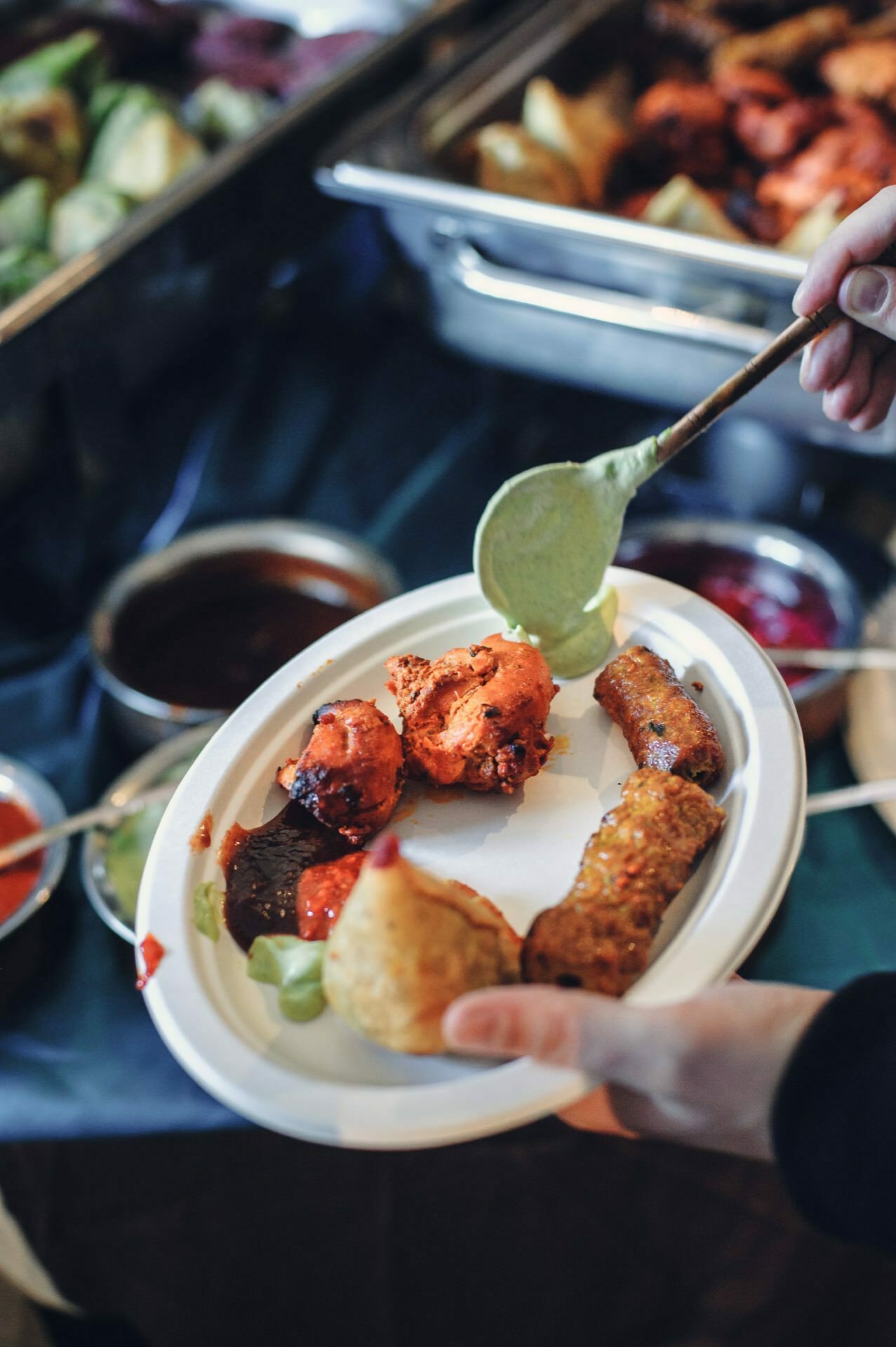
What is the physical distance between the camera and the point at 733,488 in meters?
2.05

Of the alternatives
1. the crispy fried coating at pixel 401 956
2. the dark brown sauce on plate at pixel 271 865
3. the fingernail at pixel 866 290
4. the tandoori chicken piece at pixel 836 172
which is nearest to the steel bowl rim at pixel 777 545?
the tandoori chicken piece at pixel 836 172

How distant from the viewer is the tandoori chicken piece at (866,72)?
2029 mm

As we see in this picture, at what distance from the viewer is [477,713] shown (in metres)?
0.96

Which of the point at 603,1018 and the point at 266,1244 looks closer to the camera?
the point at 603,1018

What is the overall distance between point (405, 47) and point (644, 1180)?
2.16 m

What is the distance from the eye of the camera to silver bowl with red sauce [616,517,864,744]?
5.41 feet

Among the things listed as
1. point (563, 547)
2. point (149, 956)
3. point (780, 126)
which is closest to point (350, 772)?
point (149, 956)

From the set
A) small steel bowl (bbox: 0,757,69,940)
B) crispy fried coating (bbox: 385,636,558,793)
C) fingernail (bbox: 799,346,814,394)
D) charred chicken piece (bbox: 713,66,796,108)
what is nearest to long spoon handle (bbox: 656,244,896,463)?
fingernail (bbox: 799,346,814,394)

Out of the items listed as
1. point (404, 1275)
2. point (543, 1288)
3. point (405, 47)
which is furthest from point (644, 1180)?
point (405, 47)

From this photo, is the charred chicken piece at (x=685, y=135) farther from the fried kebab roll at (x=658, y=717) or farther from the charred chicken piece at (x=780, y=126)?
the fried kebab roll at (x=658, y=717)

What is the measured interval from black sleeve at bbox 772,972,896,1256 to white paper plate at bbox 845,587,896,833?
61 centimetres

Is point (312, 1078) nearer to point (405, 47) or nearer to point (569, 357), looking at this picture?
point (569, 357)

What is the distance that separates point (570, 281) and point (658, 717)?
1.02 meters

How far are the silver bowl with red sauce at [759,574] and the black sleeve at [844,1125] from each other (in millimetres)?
838
